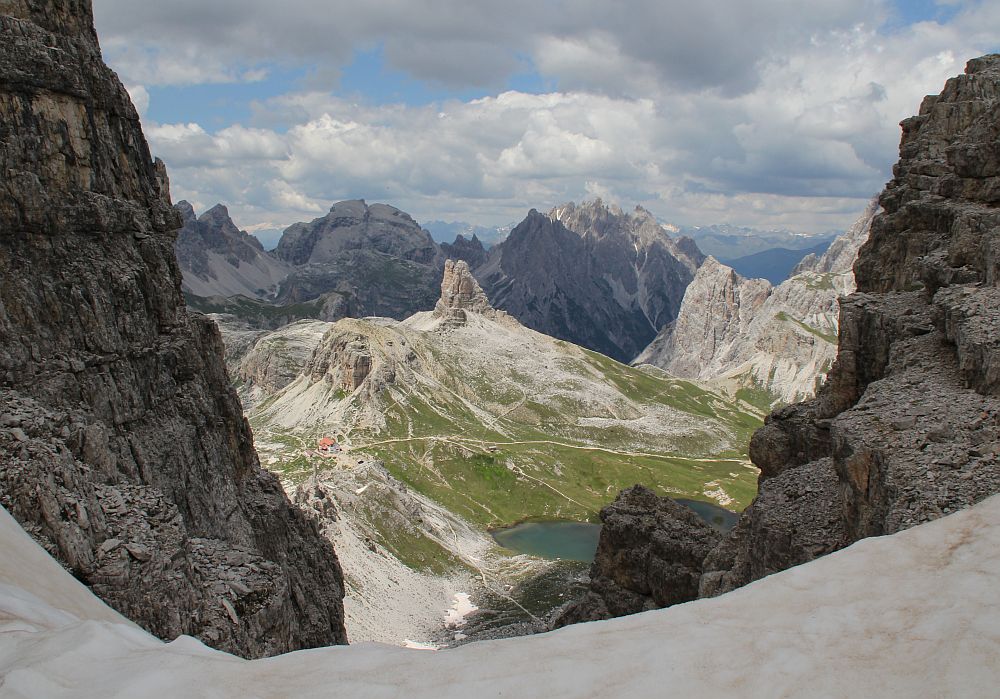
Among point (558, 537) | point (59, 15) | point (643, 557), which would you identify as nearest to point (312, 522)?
point (643, 557)

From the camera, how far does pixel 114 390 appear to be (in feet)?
140

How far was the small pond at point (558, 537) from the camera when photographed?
14575 cm

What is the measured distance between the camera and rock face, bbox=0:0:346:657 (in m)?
29.2

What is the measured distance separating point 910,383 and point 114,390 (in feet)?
141

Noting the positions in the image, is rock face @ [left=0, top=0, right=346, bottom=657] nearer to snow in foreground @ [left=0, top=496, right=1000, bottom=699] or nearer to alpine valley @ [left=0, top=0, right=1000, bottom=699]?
alpine valley @ [left=0, top=0, right=1000, bottom=699]

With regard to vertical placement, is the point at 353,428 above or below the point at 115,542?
below

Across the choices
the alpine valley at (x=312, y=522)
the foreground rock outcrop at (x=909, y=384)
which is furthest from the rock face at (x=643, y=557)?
the foreground rock outcrop at (x=909, y=384)

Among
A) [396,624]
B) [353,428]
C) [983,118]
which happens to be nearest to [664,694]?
[983,118]

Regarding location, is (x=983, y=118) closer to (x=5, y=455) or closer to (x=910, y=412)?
(x=910, y=412)

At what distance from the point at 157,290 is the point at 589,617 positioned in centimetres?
4948

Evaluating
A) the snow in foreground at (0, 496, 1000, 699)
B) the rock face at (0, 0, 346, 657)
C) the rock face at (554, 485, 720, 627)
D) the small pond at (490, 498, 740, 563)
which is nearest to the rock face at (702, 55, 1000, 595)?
the snow in foreground at (0, 496, 1000, 699)

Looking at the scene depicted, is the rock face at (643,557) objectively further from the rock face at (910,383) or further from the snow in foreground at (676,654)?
the snow in foreground at (676,654)

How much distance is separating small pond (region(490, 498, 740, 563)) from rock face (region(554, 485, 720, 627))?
65306 millimetres

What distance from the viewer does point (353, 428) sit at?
642 feet
